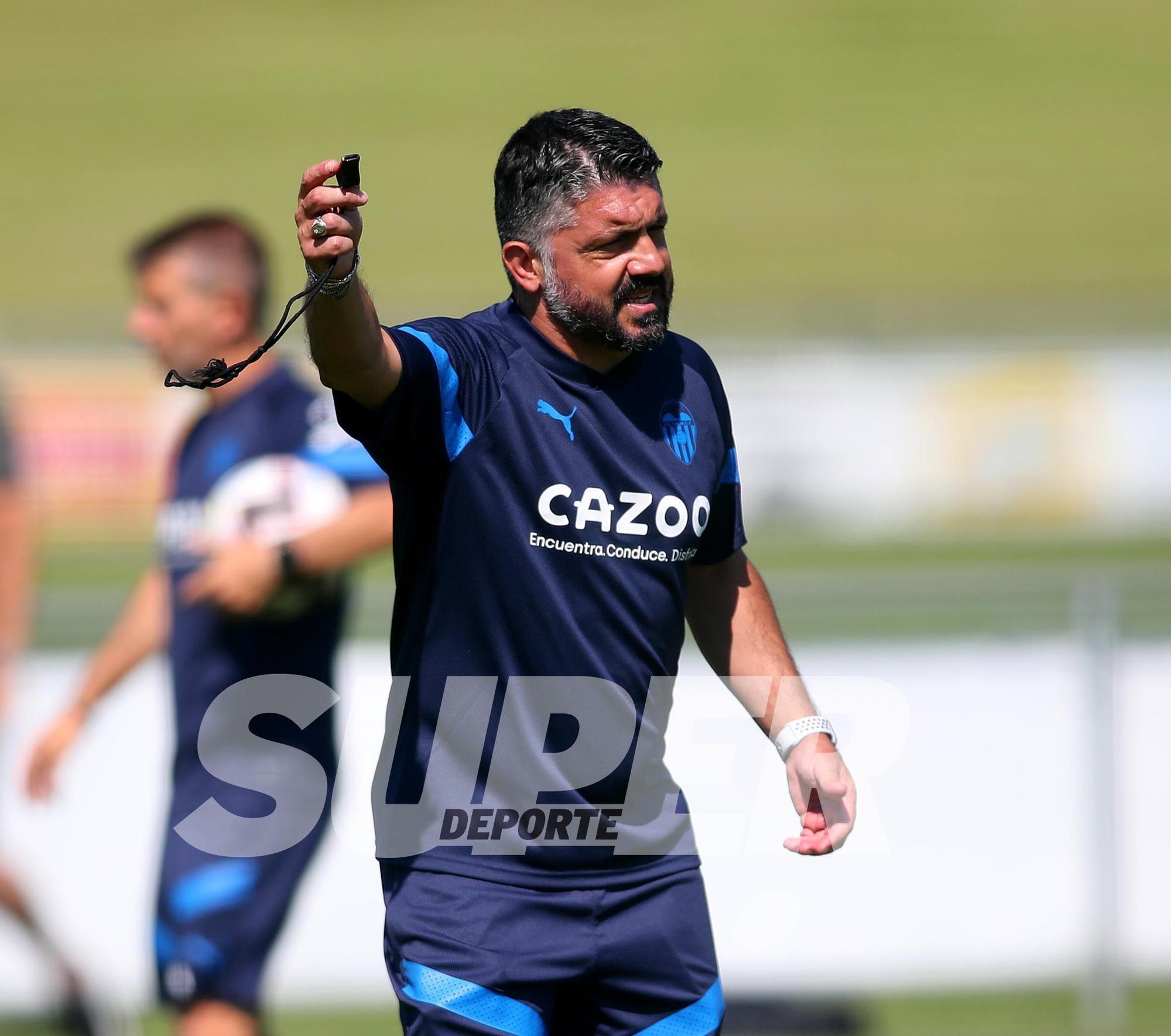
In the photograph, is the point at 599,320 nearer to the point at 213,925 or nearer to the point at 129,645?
the point at 213,925

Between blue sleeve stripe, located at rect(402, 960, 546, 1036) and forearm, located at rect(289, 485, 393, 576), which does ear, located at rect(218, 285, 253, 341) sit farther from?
blue sleeve stripe, located at rect(402, 960, 546, 1036)

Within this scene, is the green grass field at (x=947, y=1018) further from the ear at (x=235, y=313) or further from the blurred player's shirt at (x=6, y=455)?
the ear at (x=235, y=313)

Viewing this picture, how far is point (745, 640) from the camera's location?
10.1 feet

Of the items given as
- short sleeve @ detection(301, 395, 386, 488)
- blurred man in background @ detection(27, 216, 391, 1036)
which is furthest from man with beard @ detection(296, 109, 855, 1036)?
short sleeve @ detection(301, 395, 386, 488)

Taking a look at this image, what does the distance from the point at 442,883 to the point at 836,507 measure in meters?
8.68

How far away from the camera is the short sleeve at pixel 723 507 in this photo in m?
3.01

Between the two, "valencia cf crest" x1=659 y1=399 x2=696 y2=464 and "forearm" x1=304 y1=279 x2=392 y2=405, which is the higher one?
"valencia cf crest" x1=659 y1=399 x2=696 y2=464

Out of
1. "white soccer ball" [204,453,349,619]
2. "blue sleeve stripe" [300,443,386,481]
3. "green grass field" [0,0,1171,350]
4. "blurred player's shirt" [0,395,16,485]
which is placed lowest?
"white soccer ball" [204,453,349,619]

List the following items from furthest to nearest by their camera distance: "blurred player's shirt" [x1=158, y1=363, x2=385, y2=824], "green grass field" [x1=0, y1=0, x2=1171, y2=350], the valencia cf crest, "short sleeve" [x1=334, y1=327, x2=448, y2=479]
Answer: "green grass field" [x1=0, y1=0, x2=1171, y2=350] → "blurred player's shirt" [x1=158, y1=363, x2=385, y2=824] → the valencia cf crest → "short sleeve" [x1=334, y1=327, x2=448, y2=479]

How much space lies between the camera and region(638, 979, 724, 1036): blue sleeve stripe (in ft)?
9.21

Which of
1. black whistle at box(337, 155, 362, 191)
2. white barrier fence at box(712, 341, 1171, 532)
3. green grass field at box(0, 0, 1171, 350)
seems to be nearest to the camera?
black whistle at box(337, 155, 362, 191)

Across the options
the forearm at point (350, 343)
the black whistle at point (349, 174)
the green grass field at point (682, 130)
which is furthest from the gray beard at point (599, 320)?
the green grass field at point (682, 130)

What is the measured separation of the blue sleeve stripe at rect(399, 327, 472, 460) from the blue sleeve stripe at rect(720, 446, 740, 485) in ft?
1.77

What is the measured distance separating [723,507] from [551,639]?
1.47ft
